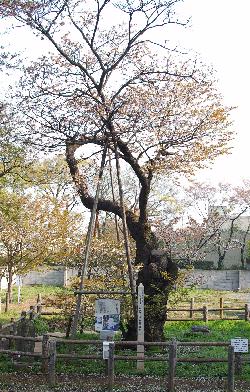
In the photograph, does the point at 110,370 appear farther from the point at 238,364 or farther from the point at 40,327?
the point at 40,327

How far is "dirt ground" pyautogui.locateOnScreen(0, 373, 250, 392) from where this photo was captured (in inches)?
391

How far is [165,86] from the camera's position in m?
14.8

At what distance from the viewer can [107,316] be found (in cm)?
1177

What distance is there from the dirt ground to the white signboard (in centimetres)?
113


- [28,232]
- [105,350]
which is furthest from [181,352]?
[28,232]

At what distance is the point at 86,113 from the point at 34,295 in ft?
62.4

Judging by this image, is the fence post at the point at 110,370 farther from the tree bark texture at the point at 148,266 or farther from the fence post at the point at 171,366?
the tree bark texture at the point at 148,266

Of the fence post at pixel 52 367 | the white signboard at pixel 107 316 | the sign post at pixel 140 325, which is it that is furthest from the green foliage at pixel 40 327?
the fence post at pixel 52 367

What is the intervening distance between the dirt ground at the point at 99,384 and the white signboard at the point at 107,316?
113 cm

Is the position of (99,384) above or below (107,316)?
below

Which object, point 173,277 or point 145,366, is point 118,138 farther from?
point 145,366

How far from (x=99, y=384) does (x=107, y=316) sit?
1735 millimetres

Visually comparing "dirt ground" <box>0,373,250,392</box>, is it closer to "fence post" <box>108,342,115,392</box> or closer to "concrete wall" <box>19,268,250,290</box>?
"fence post" <box>108,342,115,392</box>

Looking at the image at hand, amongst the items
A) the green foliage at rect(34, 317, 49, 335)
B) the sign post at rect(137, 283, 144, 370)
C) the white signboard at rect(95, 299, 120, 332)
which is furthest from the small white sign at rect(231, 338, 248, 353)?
the green foliage at rect(34, 317, 49, 335)
